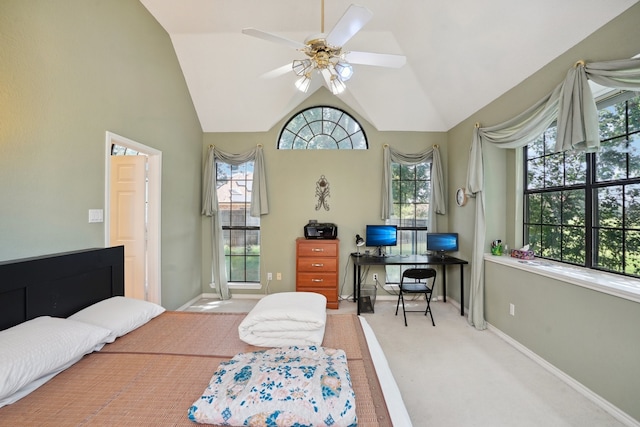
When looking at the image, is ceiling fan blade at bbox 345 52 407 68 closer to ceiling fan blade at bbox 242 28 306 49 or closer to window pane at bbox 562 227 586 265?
ceiling fan blade at bbox 242 28 306 49

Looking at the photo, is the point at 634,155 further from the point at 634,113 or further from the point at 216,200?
the point at 216,200

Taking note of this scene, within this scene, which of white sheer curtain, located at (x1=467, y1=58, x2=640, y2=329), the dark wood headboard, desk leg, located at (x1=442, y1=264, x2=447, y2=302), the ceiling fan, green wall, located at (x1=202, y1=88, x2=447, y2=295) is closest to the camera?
the dark wood headboard

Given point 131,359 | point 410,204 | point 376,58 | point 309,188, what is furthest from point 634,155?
point 131,359

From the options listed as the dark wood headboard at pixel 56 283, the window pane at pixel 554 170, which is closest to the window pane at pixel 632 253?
the window pane at pixel 554 170

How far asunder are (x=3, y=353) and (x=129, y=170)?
8.11 ft

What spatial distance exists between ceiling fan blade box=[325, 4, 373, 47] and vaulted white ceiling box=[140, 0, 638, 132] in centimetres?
123

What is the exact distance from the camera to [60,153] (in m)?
1.93

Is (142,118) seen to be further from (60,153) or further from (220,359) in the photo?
(220,359)

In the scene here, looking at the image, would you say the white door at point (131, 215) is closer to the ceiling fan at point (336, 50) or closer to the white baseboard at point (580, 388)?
the ceiling fan at point (336, 50)

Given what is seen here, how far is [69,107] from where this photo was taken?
2.00 metres

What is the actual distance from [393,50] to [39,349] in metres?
3.94

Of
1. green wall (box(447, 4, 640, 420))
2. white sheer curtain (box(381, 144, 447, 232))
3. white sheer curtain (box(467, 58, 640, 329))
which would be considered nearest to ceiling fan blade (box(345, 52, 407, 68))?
white sheer curtain (box(467, 58, 640, 329))

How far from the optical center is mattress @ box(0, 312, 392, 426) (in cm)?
96

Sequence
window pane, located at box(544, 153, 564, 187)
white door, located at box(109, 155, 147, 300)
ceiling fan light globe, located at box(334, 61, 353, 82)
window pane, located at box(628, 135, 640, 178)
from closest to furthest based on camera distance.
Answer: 1. window pane, located at box(628, 135, 640, 178)
2. ceiling fan light globe, located at box(334, 61, 353, 82)
3. window pane, located at box(544, 153, 564, 187)
4. white door, located at box(109, 155, 147, 300)
